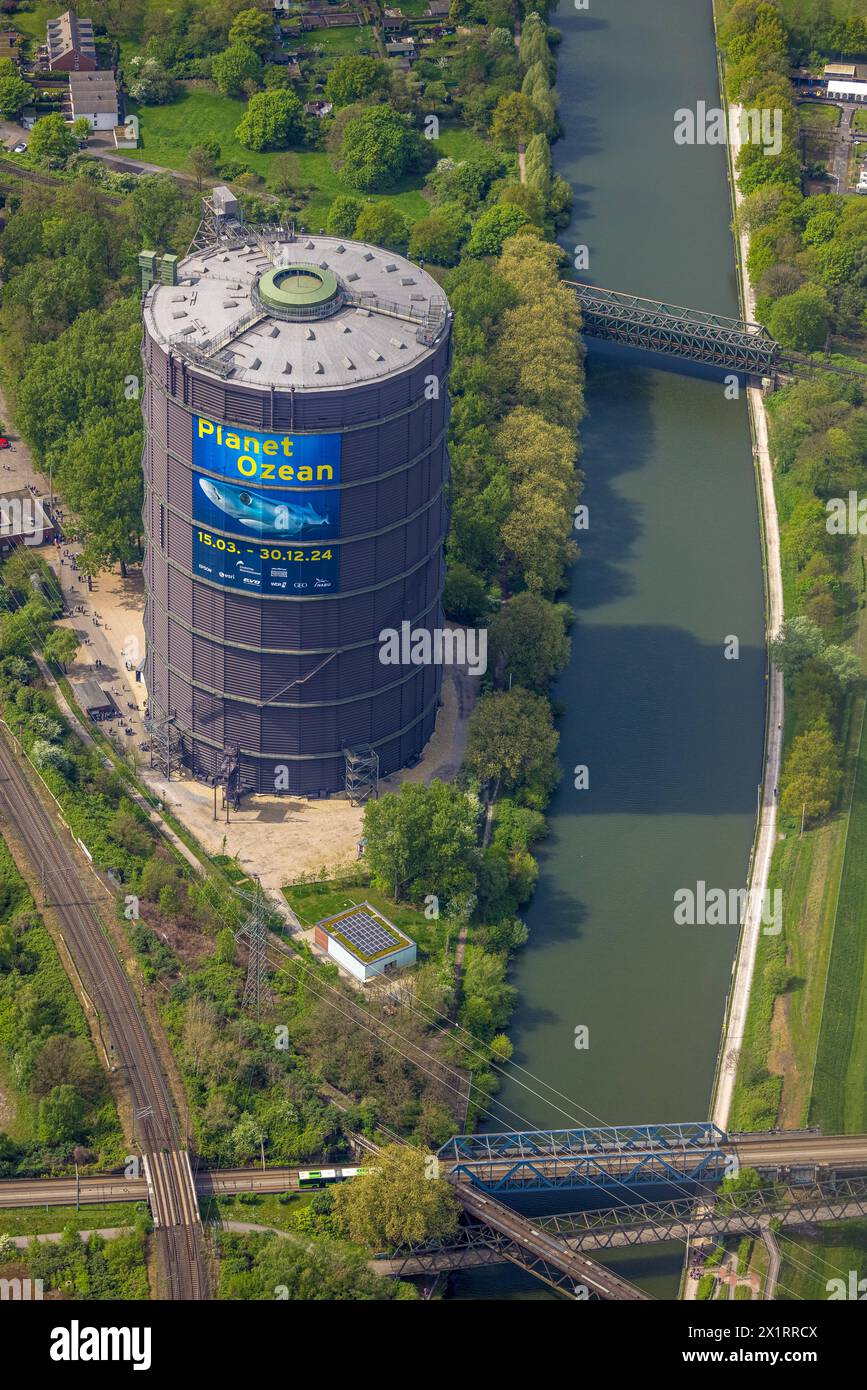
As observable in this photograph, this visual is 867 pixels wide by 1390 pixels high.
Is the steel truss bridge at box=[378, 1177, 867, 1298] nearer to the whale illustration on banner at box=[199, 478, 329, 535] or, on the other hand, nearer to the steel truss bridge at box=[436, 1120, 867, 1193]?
the steel truss bridge at box=[436, 1120, 867, 1193]

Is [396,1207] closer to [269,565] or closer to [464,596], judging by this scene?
[269,565]

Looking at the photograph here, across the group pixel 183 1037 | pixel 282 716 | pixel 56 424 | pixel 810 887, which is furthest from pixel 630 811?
pixel 56 424

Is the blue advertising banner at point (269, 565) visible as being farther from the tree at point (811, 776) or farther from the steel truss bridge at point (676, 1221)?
the steel truss bridge at point (676, 1221)

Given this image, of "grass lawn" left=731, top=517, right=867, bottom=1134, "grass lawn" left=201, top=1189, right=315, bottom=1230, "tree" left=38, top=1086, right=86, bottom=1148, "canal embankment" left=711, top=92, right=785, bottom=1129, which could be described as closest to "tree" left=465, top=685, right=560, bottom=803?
"canal embankment" left=711, top=92, right=785, bottom=1129

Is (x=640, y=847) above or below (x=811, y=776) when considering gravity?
below

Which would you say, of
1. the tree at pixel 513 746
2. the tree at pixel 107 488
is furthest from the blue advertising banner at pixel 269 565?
the tree at pixel 107 488

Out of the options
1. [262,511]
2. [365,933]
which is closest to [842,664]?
[365,933]

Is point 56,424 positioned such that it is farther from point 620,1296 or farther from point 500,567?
point 620,1296
